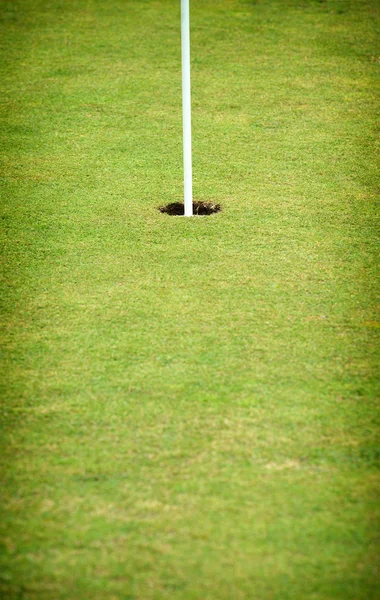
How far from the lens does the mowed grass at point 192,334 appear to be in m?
2.09

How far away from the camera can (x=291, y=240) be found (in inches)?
147

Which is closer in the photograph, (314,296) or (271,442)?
(271,442)

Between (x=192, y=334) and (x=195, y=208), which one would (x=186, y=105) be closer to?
(x=195, y=208)

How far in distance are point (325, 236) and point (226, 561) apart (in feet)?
7.03

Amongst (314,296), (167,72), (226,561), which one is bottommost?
(226,561)

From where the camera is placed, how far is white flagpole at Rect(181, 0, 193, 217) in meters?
3.47

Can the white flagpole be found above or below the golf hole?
above

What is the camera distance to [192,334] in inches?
119

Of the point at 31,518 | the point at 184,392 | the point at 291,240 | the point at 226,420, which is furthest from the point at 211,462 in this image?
the point at 291,240

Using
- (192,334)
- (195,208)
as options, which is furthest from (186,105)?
(192,334)

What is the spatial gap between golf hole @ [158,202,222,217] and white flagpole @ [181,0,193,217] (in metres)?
0.09

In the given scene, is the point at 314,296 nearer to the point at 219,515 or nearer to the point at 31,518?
the point at 219,515

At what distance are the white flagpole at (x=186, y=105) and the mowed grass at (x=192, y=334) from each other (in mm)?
155

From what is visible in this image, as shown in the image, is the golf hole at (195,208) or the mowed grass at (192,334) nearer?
the mowed grass at (192,334)
